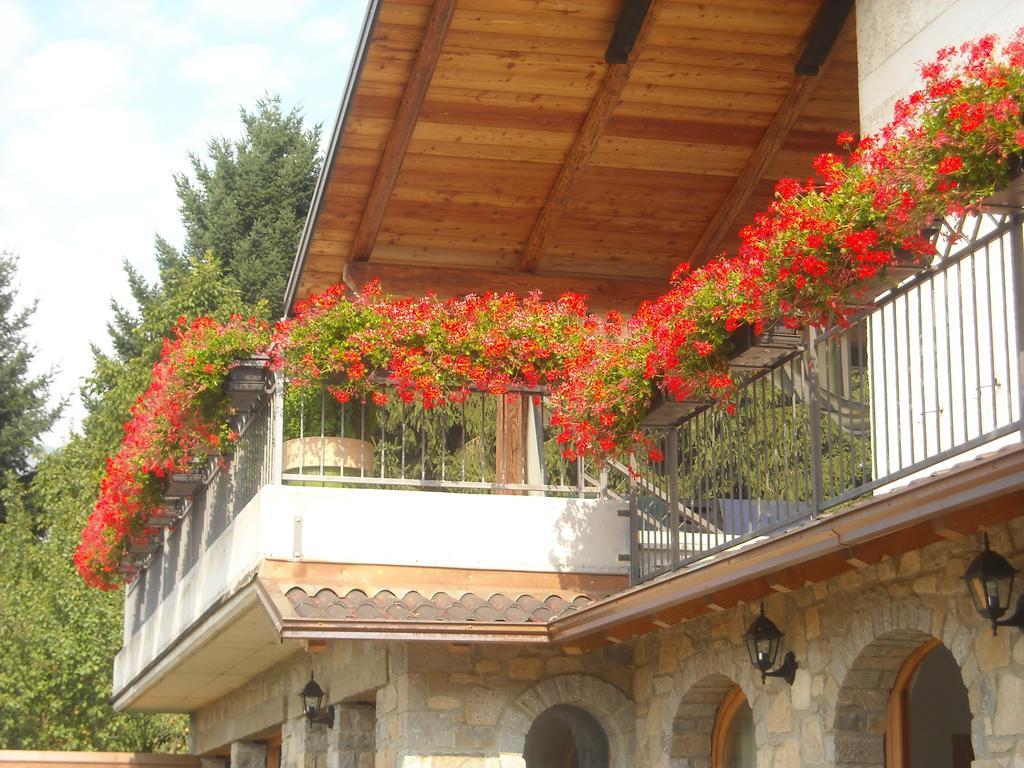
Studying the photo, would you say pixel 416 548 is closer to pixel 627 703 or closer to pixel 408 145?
pixel 627 703

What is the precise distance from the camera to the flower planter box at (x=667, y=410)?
802cm

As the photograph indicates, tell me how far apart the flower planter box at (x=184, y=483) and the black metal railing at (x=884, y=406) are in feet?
12.9

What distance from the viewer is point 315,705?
10477 mm

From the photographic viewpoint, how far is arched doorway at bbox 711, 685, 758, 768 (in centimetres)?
838

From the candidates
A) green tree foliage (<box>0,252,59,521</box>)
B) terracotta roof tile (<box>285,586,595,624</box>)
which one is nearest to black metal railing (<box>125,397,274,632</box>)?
terracotta roof tile (<box>285,586,595,624</box>)

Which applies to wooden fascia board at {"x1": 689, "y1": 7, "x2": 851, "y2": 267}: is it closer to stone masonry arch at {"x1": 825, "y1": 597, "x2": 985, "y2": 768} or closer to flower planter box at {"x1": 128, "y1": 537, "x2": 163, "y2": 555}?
flower planter box at {"x1": 128, "y1": 537, "x2": 163, "y2": 555}

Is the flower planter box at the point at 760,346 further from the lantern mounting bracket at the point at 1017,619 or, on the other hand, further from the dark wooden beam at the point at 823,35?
the dark wooden beam at the point at 823,35

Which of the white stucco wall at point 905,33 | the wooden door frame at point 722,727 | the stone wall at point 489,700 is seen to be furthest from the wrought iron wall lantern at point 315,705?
the white stucco wall at point 905,33

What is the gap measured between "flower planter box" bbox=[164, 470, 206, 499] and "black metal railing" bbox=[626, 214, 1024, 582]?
12.9 ft

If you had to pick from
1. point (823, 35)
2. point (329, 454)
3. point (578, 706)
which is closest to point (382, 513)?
point (329, 454)

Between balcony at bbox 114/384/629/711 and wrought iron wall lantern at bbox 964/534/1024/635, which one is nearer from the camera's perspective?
wrought iron wall lantern at bbox 964/534/1024/635

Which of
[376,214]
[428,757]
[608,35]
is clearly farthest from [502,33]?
[428,757]

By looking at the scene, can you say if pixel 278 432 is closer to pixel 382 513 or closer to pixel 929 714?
pixel 382 513

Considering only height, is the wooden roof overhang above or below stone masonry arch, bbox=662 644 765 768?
above
